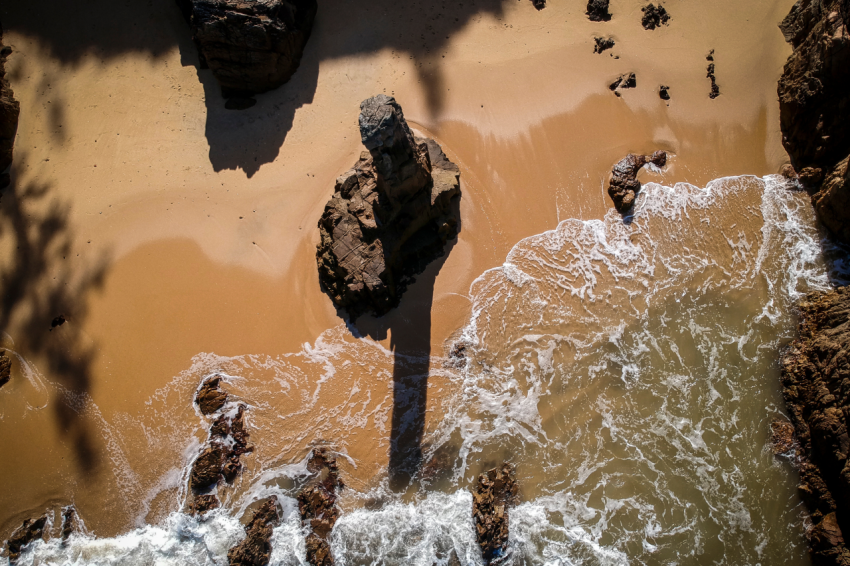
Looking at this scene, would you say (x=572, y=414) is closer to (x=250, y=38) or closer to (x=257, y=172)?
A: (x=257, y=172)

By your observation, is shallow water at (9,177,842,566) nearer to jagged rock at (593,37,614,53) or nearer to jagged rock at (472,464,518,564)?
jagged rock at (472,464,518,564)

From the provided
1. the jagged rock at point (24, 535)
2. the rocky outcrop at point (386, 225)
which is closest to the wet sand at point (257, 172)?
the jagged rock at point (24, 535)

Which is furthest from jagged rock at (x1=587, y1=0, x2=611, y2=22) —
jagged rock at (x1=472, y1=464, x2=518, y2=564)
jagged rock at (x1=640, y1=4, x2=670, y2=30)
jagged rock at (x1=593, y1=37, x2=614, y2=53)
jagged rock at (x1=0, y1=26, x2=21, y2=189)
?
jagged rock at (x1=0, y1=26, x2=21, y2=189)

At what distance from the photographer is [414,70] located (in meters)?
11.5

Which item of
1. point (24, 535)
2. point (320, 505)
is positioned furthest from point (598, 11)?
point (24, 535)

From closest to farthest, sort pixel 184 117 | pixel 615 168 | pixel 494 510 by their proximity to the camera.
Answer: pixel 494 510, pixel 615 168, pixel 184 117

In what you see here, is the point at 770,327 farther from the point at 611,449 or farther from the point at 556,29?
the point at 556,29

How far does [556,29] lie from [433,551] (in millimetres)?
12237

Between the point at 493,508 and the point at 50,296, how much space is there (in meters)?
10.6

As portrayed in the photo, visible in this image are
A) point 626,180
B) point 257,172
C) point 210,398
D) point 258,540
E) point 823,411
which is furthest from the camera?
point 257,172

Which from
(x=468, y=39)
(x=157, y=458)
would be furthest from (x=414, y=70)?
(x=157, y=458)

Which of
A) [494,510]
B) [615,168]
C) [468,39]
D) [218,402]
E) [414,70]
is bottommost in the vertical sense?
[494,510]

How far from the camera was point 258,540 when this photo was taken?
9.07 metres

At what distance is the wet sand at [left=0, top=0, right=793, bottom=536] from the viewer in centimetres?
987
